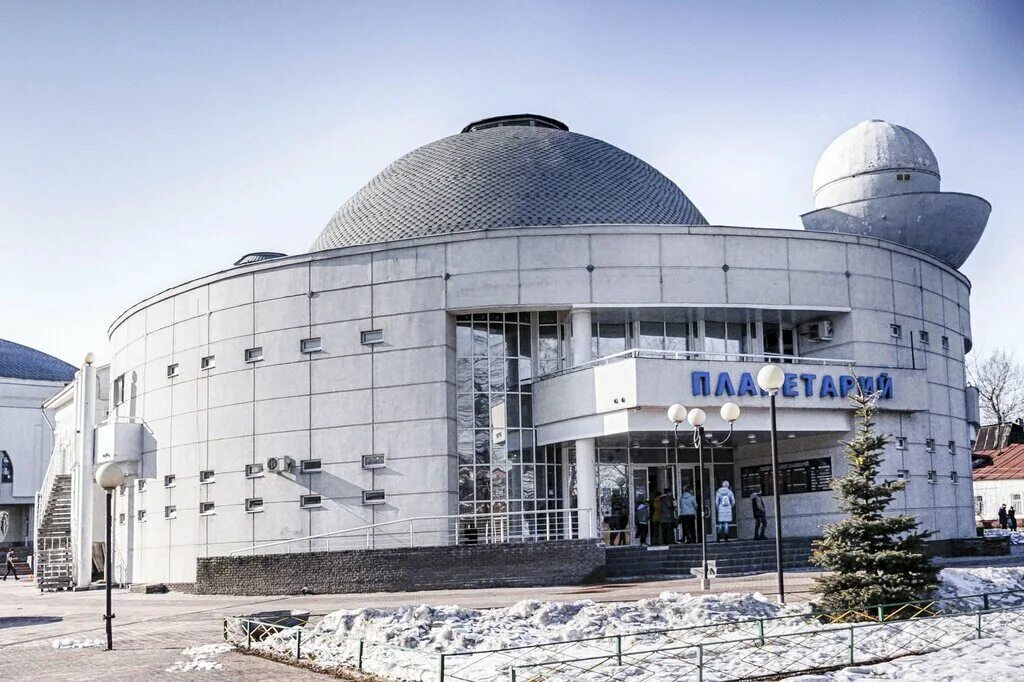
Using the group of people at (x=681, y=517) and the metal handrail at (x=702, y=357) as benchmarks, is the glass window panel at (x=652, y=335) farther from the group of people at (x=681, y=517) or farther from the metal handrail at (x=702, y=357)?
the group of people at (x=681, y=517)

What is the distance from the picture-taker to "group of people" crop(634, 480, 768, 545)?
28.9 meters

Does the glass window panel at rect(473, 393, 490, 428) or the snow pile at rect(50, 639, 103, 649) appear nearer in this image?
the snow pile at rect(50, 639, 103, 649)

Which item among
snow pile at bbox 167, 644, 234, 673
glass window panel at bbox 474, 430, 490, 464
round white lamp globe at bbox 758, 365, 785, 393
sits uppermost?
round white lamp globe at bbox 758, 365, 785, 393

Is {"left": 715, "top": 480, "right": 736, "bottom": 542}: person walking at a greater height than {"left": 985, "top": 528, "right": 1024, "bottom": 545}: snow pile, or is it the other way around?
{"left": 715, "top": 480, "right": 736, "bottom": 542}: person walking

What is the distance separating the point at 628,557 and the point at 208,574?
10.5 metres

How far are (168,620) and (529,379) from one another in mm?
12438

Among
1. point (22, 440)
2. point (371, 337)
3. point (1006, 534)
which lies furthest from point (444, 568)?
point (22, 440)

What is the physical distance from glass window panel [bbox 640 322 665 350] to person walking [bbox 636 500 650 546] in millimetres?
4319

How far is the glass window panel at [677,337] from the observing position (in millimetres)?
30859

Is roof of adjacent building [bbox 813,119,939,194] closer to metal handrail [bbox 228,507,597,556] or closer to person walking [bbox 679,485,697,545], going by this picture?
person walking [bbox 679,485,697,545]

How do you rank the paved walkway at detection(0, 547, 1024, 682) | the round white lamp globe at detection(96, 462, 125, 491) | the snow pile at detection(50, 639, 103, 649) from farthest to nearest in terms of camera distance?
the snow pile at detection(50, 639, 103, 649)
the round white lamp globe at detection(96, 462, 125, 491)
the paved walkway at detection(0, 547, 1024, 682)

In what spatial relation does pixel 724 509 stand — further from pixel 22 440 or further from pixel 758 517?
pixel 22 440

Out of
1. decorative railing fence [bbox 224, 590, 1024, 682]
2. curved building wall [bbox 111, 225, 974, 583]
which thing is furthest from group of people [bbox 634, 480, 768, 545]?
decorative railing fence [bbox 224, 590, 1024, 682]

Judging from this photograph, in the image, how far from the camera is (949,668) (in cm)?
1297
